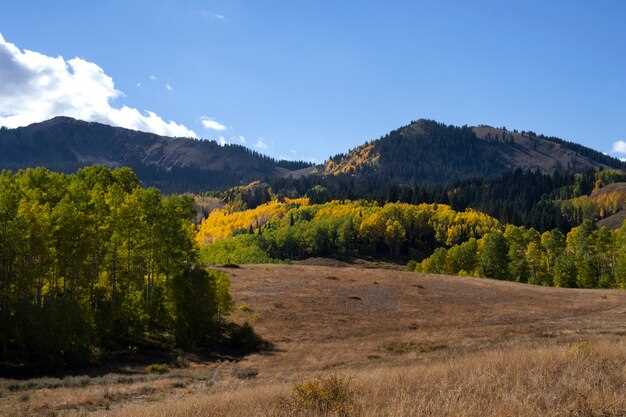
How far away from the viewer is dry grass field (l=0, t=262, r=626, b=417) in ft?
31.5

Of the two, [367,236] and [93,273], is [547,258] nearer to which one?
[367,236]

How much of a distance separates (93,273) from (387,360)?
24.8 m

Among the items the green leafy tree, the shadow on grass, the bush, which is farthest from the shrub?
the green leafy tree

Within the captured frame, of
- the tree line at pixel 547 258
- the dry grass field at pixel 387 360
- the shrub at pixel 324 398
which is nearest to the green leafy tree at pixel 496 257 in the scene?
the tree line at pixel 547 258

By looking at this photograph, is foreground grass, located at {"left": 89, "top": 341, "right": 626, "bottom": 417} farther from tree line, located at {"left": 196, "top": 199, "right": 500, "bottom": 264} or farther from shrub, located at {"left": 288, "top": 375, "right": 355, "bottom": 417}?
tree line, located at {"left": 196, "top": 199, "right": 500, "bottom": 264}

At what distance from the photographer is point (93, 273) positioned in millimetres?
43625

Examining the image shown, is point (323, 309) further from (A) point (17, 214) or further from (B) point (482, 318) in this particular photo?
(A) point (17, 214)

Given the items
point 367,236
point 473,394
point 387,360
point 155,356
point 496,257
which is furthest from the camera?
point 367,236

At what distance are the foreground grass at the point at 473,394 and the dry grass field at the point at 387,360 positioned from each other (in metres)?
0.03

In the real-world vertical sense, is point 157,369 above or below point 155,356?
above

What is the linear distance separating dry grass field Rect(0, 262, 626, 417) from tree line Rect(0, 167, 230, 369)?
191 inches

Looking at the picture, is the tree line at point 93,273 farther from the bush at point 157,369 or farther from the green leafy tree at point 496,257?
the green leafy tree at point 496,257

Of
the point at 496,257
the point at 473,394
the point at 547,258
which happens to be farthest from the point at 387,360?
the point at 547,258

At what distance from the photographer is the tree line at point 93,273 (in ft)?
115
